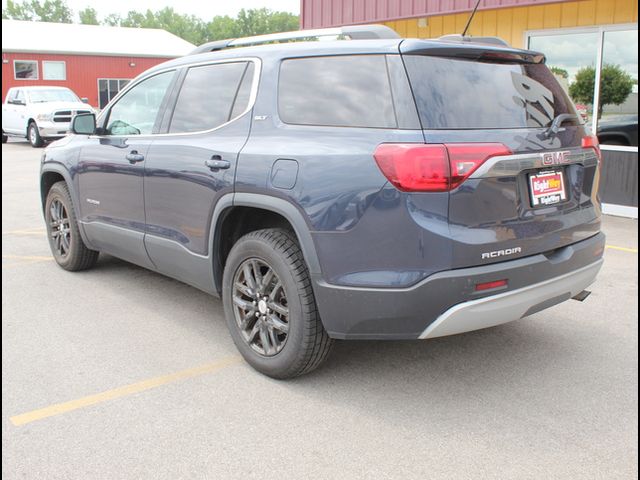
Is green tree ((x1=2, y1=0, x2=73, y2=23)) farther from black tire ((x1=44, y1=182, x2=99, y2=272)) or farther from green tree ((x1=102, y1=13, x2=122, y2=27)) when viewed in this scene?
black tire ((x1=44, y1=182, x2=99, y2=272))

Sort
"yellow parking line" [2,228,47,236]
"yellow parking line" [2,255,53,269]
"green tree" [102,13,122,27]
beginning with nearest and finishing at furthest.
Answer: "yellow parking line" [2,255,53,269] → "yellow parking line" [2,228,47,236] → "green tree" [102,13,122,27]

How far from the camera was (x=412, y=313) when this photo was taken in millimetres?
3223

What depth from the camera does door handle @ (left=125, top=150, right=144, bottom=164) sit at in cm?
474

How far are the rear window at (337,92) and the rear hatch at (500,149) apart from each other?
0.56 ft

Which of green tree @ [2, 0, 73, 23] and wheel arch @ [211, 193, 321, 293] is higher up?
green tree @ [2, 0, 73, 23]

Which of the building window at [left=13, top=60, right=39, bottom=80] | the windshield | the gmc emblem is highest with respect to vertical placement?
the building window at [left=13, top=60, right=39, bottom=80]

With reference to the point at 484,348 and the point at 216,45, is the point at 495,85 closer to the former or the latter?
the point at 484,348

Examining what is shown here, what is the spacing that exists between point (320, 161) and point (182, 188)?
1.29 meters

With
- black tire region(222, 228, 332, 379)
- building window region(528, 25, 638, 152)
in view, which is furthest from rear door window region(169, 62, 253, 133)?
building window region(528, 25, 638, 152)

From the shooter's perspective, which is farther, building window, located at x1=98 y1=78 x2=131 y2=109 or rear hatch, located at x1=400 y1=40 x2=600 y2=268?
building window, located at x1=98 y1=78 x2=131 y2=109

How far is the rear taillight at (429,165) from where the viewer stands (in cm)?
310

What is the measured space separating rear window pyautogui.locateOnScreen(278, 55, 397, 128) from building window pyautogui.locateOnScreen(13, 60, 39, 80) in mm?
36267

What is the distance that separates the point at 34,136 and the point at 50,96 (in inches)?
66.5

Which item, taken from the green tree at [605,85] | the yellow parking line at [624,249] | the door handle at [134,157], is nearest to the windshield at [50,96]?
the green tree at [605,85]
